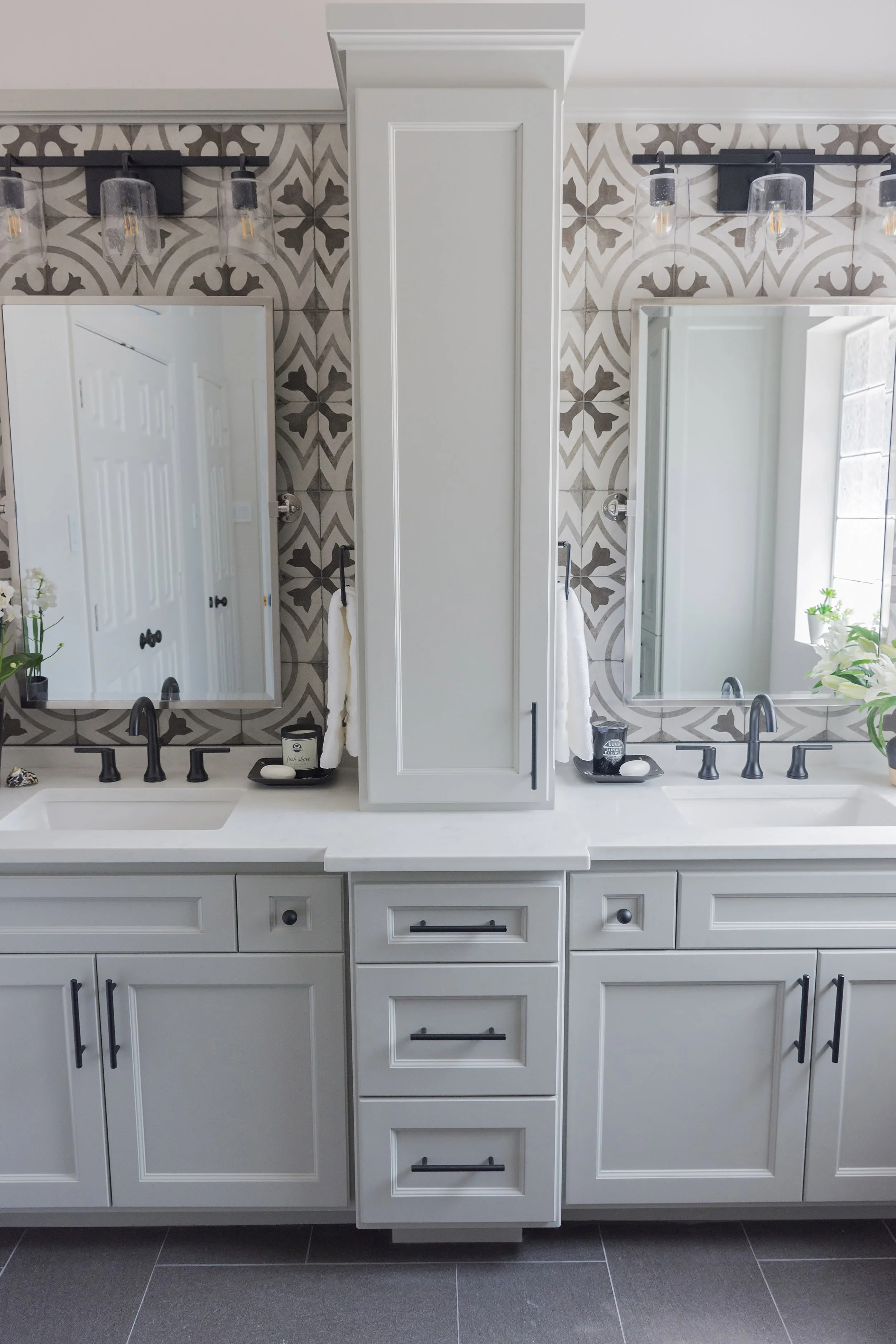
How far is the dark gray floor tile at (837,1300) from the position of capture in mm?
1845

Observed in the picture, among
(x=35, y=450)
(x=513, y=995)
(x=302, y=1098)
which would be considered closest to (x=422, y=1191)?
(x=302, y=1098)

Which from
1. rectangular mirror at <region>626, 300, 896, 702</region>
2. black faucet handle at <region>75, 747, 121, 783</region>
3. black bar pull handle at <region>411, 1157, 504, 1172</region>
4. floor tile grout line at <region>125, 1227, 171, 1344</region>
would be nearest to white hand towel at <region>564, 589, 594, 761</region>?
rectangular mirror at <region>626, 300, 896, 702</region>

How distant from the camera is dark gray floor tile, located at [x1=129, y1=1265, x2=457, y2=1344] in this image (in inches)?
72.7

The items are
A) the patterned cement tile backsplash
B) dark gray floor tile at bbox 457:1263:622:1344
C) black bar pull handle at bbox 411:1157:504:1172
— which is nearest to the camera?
dark gray floor tile at bbox 457:1263:622:1344

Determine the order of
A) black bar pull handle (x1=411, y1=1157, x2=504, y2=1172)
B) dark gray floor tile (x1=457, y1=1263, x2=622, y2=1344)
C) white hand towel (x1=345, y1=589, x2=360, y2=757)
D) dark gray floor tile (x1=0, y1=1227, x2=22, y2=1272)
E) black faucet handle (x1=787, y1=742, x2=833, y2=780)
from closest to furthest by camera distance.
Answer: dark gray floor tile (x1=457, y1=1263, x2=622, y2=1344), black bar pull handle (x1=411, y1=1157, x2=504, y2=1172), dark gray floor tile (x1=0, y1=1227, x2=22, y2=1272), white hand towel (x1=345, y1=589, x2=360, y2=757), black faucet handle (x1=787, y1=742, x2=833, y2=780)

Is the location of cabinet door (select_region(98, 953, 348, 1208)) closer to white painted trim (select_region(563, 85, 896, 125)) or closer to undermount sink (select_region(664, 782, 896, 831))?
undermount sink (select_region(664, 782, 896, 831))

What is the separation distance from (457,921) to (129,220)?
1.65 meters

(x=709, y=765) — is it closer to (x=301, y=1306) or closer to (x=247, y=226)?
(x=301, y=1306)

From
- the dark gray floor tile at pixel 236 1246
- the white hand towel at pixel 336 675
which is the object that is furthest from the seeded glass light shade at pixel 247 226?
the dark gray floor tile at pixel 236 1246

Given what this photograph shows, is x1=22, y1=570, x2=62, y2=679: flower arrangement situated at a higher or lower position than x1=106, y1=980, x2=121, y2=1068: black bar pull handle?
higher

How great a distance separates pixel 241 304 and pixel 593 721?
127cm

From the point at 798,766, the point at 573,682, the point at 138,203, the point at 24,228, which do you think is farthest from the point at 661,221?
the point at 24,228

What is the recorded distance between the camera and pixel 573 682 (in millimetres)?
2273

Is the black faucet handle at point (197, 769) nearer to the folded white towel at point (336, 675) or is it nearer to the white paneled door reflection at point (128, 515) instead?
the white paneled door reflection at point (128, 515)
